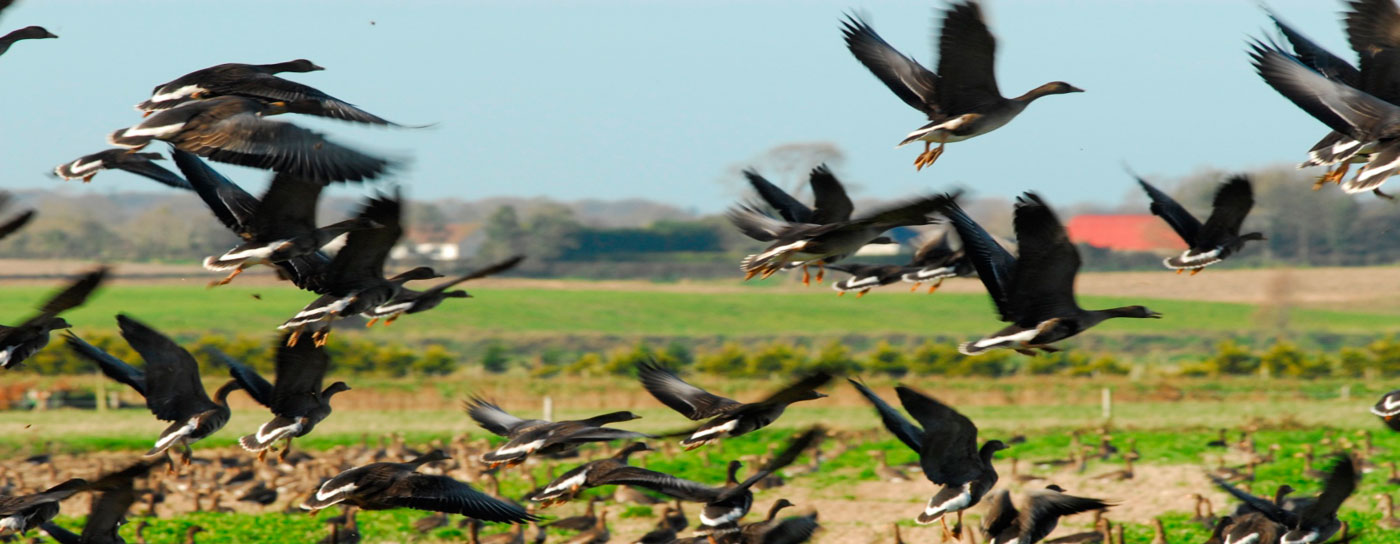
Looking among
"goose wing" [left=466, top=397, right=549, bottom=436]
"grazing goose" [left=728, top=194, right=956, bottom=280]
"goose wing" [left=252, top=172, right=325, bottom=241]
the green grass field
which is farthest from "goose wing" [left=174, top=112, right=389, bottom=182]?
the green grass field

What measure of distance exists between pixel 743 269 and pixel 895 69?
7.26 feet

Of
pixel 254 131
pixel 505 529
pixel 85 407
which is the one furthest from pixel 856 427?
pixel 254 131

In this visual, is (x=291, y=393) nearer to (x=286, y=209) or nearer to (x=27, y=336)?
(x=286, y=209)

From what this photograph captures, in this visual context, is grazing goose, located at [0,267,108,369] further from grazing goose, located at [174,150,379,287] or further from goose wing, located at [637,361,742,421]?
goose wing, located at [637,361,742,421]

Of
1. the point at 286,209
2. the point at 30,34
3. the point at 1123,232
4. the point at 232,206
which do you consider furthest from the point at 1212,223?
the point at 1123,232

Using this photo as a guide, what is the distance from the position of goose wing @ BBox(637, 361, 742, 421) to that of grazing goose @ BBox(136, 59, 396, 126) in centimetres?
317

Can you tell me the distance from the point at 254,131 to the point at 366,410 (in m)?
28.5

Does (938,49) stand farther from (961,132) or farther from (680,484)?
(680,484)

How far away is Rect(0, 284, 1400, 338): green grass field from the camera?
215 ft

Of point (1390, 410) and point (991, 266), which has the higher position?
point (991, 266)

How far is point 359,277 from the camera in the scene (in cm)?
1129

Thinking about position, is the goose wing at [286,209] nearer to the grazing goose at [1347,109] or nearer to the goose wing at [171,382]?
the goose wing at [171,382]

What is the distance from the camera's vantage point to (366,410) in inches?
1485

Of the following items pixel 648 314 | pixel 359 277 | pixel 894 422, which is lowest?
pixel 648 314
